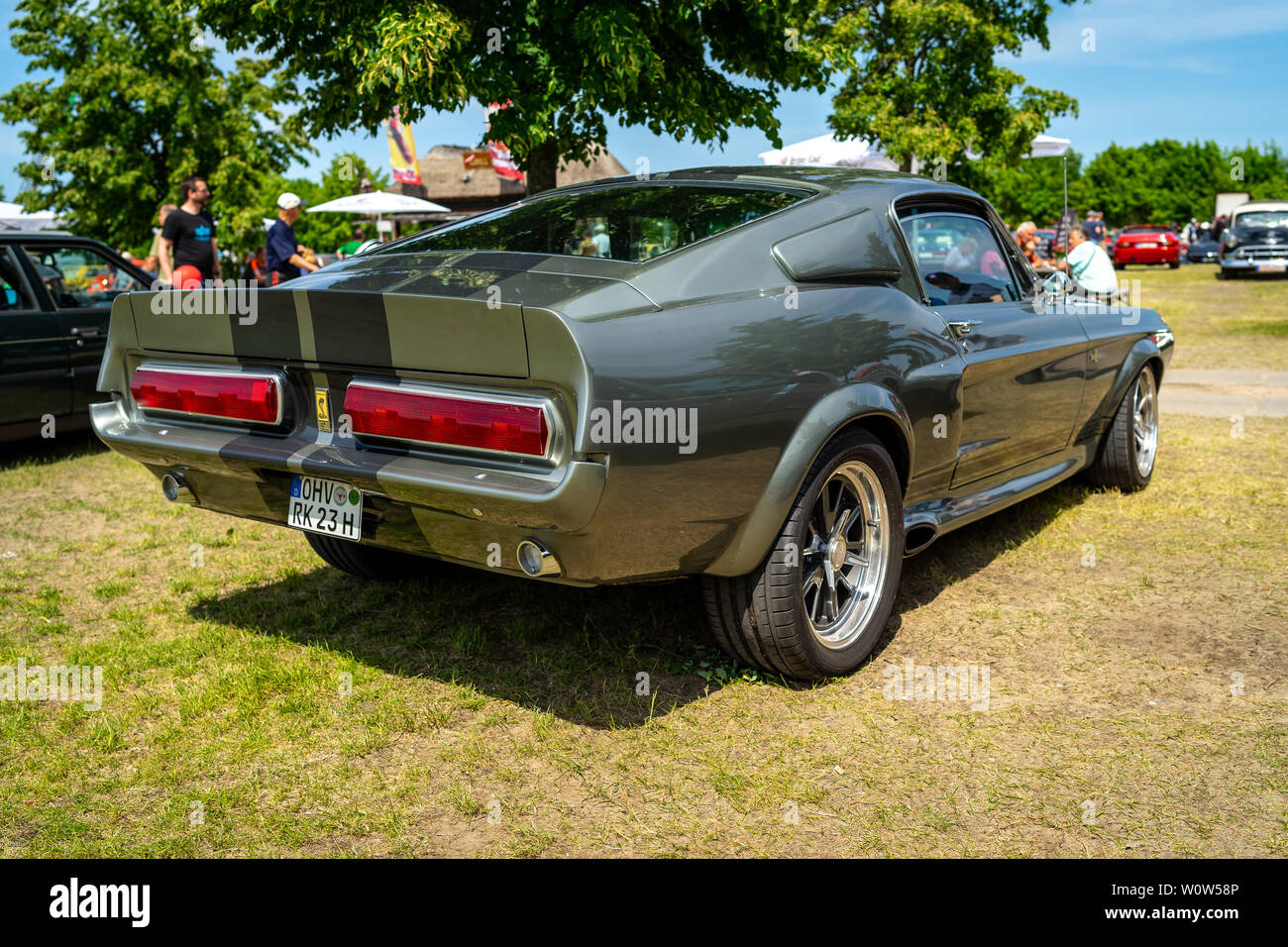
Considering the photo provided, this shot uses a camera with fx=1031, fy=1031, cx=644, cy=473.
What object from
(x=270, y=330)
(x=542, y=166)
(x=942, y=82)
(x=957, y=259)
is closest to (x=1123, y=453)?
(x=957, y=259)

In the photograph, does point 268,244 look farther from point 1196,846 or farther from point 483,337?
point 1196,846

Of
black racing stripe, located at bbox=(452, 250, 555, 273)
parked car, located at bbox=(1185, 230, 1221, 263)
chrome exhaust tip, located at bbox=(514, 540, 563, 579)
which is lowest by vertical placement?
chrome exhaust tip, located at bbox=(514, 540, 563, 579)

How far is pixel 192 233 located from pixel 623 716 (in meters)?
7.55

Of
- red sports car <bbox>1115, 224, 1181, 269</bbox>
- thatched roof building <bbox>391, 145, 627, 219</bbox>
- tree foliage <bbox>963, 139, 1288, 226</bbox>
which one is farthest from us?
tree foliage <bbox>963, 139, 1288, 226</bbox>

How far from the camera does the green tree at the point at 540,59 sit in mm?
7242

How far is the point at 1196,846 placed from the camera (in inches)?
94.4

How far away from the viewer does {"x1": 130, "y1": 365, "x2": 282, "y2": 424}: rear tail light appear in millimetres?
3033

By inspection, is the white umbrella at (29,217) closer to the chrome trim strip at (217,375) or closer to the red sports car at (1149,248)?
the chrome trim strip at (217,375)

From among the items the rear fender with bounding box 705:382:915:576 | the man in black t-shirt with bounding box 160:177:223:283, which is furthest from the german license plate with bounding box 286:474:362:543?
the man in black t-shirt with bounding box 160:177:223:283

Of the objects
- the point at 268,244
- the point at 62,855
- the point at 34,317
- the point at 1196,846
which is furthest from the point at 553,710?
the point at 268,244

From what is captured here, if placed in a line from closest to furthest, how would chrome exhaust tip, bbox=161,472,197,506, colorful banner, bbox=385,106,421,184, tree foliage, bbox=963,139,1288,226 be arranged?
1. chrome exhaust tip, bbox=161,472,197,506
2. colorful banner, bbox=385,106,421,184
3. tree foliage, bbox=963,139,1288,226

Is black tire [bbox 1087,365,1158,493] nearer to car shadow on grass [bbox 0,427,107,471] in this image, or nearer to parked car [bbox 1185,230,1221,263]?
car shadow on grass [bbox 0,427,107,471]

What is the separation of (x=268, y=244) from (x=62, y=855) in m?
9.17

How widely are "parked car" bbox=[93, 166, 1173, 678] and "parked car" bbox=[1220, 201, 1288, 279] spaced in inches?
1028
